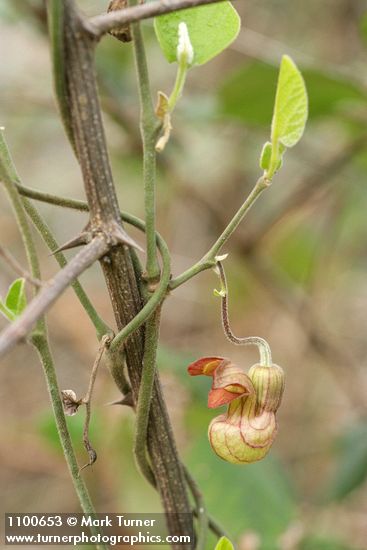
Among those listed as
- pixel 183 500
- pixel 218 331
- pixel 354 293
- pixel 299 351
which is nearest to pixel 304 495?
pixel 299 351

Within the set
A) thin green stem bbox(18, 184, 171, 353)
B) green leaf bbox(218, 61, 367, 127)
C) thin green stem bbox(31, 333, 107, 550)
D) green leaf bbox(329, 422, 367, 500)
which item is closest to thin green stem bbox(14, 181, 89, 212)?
thin green stem bbox(18, 184, 171, 353)

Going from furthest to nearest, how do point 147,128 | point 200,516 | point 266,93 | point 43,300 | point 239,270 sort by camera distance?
point 239,270
point 266,93
point 200,516
point 147,128
point 43,300

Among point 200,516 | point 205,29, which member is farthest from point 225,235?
point 200,516

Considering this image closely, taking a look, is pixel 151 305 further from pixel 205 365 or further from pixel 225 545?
pixel 225 545

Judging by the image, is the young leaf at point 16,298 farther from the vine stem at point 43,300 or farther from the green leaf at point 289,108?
the green leaf at point 289,108

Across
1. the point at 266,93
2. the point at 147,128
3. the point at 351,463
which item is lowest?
the point at 147,128

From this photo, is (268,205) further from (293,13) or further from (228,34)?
(228,34)

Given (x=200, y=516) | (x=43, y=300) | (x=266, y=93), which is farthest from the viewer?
(x=266, y=93)
